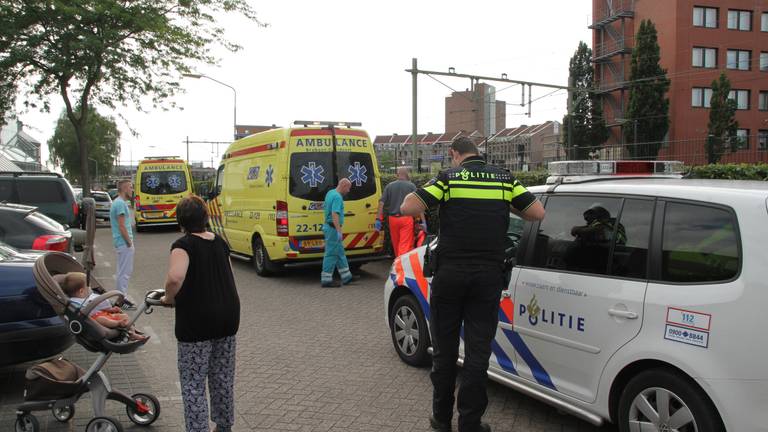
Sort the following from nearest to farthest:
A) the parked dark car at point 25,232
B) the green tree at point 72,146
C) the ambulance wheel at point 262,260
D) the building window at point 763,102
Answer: the parked dark car at point 25,232 → the ambulance wheel at point 262,260 → the building window at point 763,102 → the green tree at point 72,146

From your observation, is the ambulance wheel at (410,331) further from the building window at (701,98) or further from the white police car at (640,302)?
the building window at (701,98)

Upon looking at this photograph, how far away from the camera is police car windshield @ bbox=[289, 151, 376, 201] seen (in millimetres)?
10266

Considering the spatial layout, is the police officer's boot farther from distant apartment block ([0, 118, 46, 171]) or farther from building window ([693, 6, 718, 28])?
building window ([693, 6, 718, 28])

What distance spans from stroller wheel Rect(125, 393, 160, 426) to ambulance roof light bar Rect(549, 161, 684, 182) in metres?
3.41

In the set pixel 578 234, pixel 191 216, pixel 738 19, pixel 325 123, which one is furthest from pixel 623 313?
pixel 738 19

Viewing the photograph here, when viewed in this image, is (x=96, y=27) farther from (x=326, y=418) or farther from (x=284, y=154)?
(x=326, y=418)

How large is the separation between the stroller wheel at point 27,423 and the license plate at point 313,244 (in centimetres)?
651

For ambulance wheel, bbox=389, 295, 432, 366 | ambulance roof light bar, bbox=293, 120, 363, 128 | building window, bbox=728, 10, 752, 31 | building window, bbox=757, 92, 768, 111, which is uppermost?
building window, bbox=728, 10, 752, 31

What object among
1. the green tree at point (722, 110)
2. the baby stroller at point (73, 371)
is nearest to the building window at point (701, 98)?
the green tree at point (722, 110)

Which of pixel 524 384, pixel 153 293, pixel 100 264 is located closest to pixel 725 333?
pixel 524 384

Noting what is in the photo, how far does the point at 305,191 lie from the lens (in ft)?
33.8

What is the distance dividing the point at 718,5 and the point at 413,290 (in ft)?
164

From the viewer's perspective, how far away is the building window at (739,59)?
151 feet

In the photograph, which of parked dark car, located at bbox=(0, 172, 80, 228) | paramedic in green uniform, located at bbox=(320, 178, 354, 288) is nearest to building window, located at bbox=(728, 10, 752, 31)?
paramedic in green uniform, located at bbox=(320, 178, 354, 288)
